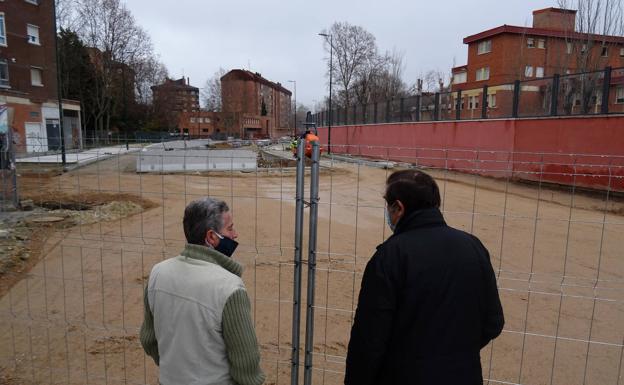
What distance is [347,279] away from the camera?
6609mm

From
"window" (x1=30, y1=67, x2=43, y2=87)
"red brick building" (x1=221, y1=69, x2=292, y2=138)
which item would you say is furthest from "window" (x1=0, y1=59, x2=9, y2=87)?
"red brick building" (x1=221, y1=69, x2=292, y2=138)

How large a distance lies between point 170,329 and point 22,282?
5911mm

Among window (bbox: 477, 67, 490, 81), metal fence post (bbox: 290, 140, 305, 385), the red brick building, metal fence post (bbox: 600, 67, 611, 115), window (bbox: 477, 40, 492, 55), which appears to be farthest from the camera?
the red brick building

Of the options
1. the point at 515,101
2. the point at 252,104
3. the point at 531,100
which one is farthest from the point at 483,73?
the point at 252,104

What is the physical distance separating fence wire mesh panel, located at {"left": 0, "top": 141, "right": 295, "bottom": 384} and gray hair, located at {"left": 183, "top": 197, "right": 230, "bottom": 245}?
6.33 ft

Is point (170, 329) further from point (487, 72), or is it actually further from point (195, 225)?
point (487, 72)

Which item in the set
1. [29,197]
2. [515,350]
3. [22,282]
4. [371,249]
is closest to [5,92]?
[29,197]

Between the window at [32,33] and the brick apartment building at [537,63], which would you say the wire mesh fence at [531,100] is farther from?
the window at [32,33]

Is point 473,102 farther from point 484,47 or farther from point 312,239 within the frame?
point 484,47

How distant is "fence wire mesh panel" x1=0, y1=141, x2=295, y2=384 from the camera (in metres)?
4.27

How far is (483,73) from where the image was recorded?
4066cm

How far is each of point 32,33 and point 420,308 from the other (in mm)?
40240

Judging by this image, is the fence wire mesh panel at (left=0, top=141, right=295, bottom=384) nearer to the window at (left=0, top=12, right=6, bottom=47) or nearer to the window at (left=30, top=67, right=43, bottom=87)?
the window at (left=0, top=12, right=6, bottom=47)

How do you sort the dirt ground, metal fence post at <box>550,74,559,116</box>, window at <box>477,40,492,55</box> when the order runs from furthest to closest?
window at <box>477,40,492,55</box> → metal fence post at <box>550,74,559,116</box> → the dirt ground
